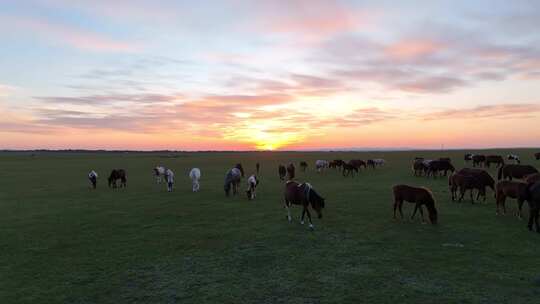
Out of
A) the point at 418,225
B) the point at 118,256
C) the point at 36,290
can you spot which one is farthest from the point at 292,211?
the point at 36,290

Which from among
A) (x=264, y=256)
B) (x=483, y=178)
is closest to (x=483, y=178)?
(x=483, y=178)

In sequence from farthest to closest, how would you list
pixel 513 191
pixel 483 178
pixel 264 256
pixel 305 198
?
pixel 483 178
pixel 513 191
pixel 305 198
pixel 264 256

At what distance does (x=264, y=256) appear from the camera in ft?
38.5

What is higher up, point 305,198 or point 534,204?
point 305,198

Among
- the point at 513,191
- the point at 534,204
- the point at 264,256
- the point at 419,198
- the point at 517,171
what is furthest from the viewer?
the point at 517,171

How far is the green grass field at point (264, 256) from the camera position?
902 cm

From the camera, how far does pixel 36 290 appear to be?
30.9ft

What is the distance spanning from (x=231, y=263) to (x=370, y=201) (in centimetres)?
1269

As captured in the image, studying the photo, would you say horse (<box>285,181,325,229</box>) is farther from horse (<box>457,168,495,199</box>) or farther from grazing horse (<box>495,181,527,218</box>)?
horse (<box>457,168,495,199</box>)

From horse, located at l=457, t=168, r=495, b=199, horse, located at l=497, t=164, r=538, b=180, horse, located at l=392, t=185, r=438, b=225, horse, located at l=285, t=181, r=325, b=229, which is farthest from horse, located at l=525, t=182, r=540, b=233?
horse, located at l=497, t=164, r=538, b=180

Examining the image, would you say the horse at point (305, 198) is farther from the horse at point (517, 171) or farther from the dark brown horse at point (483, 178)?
the horse at point (517, 171)

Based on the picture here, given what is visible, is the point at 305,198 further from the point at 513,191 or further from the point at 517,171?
the point at 517,171

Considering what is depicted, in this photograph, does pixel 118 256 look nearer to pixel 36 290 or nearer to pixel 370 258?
pixel 36 290

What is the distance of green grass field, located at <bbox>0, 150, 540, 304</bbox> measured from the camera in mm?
9016
